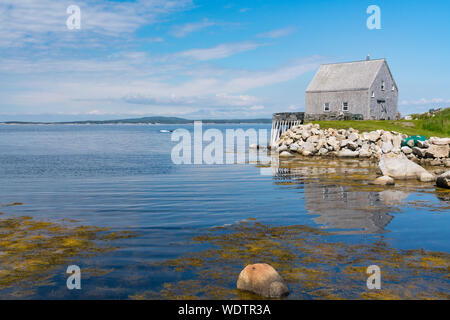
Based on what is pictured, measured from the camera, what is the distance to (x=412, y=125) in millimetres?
41000

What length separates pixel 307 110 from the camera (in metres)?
50.7

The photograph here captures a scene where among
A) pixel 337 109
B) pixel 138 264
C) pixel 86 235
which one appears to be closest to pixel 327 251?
pixel 138 264

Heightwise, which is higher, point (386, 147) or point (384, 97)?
point (384, 97)

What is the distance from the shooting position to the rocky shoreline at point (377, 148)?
1975cm

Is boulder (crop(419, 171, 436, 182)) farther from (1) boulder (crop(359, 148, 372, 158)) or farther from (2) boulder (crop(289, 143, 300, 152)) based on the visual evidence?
(2) boulder (crop(289, 143, 300, 152))

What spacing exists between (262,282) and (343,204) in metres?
7.94

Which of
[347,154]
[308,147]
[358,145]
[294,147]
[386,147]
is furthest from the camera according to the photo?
[294,147]

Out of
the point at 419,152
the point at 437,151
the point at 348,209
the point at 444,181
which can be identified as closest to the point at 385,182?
the point at 444,181

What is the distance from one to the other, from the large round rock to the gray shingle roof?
4327 cm

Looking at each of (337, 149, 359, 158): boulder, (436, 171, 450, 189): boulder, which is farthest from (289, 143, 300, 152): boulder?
(436, 171, 450, 189): boulder

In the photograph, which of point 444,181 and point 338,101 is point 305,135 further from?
point 444,181

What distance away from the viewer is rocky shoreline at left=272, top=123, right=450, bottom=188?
1975 centimetres

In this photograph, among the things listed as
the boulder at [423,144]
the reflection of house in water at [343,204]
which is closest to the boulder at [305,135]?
the boulder at [423,144]
